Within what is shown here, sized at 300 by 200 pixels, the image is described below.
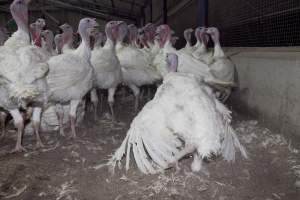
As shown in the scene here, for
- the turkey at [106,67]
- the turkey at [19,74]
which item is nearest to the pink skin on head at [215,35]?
the turkey at [106,67]

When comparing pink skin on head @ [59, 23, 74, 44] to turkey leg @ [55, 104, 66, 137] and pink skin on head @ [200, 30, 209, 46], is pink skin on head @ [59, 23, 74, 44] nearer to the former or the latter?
turkey leg @ [55, 104, 66, 137]

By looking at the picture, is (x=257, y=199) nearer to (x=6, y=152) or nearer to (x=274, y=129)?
(x=274, y=129)

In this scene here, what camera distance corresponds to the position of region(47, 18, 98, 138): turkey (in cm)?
451

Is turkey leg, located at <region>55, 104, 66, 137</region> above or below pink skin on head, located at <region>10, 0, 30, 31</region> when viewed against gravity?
below

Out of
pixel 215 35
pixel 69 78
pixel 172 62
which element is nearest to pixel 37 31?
pixel 69 78

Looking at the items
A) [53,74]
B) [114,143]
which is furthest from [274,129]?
[53,74]

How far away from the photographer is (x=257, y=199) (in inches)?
119

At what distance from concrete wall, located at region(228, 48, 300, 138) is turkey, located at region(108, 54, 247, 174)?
3.29 feet

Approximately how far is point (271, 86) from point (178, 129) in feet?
7.01

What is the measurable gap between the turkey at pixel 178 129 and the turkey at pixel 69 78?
143 cm

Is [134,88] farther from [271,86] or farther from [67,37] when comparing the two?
[271,86]

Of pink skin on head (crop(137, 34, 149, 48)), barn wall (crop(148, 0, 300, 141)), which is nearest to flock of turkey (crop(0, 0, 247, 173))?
barn wall (crop(148, 0, 300, 141))

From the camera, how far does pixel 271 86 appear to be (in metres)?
4.70

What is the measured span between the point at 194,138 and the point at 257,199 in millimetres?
782
